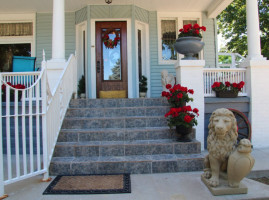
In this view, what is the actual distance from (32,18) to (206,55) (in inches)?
193

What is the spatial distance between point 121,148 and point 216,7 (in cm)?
451

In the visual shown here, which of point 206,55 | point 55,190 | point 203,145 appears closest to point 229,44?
point 206,55

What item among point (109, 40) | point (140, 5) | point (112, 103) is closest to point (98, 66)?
point (109, 40)

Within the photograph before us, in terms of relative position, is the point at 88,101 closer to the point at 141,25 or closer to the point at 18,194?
the point at 18,194

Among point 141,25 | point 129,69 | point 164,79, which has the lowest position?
point 164,79

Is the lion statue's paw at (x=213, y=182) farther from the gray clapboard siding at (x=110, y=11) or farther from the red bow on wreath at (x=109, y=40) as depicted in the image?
the gray clapboard siding at (x=110, y=11)

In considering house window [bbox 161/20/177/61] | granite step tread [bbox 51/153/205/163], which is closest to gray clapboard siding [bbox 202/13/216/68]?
house window [bbox 161/20/177/61]

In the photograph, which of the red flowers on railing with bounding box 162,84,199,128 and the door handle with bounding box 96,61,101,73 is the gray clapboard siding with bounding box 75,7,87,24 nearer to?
the door handle with bounding box 96,61,101,73

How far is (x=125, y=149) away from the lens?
115 inches

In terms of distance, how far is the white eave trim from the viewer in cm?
512

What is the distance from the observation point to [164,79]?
4.52 m

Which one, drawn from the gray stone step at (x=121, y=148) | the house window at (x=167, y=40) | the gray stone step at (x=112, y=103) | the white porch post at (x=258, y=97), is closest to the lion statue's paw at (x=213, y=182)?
the gray stone step at (x=121, y=148)

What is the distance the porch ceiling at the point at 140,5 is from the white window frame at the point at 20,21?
0.13 m

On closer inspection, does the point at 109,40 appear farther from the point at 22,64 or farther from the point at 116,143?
the point at 116,143
